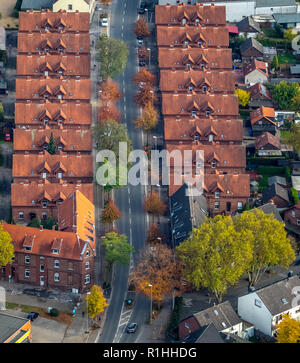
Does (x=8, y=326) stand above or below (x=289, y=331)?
above

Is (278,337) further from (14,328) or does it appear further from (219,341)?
(14,328)

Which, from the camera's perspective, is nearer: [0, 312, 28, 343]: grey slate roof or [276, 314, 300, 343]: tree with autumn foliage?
[0, 312, 28, 343]: grey slate roof

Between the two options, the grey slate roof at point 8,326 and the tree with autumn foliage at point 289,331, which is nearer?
the grey slate roof at point 8,326

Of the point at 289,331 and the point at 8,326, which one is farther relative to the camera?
the point at 8,326
